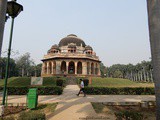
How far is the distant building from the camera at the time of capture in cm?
4366

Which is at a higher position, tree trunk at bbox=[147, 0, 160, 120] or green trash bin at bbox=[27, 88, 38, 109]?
tree trunk at bbox=[147, 0, 160, 120]

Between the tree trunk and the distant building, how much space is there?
37917 millimetres

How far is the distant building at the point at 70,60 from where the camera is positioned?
1719 inches

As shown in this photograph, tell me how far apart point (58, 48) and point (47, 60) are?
6457 mm

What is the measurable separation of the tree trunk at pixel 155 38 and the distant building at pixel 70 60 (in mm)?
37917

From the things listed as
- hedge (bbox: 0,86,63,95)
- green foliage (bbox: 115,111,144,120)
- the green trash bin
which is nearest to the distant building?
hedge (bbox: 0,86,63,95)

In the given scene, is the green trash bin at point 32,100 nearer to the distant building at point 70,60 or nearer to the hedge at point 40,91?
the hedge at point 40,91

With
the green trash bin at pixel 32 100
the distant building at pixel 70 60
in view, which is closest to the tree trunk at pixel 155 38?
the green trash bin at pixel 32 100

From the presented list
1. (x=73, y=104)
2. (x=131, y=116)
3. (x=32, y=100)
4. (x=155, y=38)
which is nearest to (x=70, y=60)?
(x=73, y=104)

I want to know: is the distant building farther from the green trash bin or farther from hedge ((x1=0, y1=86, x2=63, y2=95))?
the green trash bin

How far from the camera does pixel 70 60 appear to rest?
43.9 meters

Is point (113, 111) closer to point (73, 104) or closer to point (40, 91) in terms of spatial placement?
point (73, 104)

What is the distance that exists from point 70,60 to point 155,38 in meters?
40.3

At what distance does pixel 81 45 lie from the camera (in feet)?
168
